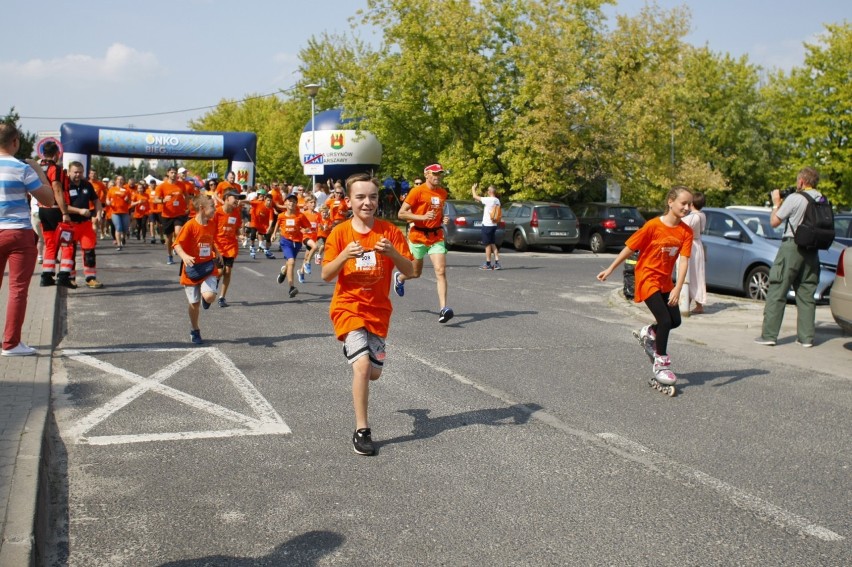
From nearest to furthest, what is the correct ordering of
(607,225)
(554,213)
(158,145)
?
(554,213) < (607,225) < (158,145)

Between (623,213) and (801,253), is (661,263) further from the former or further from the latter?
(623,213)

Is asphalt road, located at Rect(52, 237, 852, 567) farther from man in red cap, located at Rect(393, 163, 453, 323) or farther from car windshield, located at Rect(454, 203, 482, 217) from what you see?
car windshield, located at Rect(454, 203, 482, 217)

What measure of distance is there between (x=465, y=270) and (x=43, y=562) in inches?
631

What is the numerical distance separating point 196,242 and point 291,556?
20.2ft

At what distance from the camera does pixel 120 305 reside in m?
12.3

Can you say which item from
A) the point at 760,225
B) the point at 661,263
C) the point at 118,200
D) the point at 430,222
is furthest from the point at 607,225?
the point at 661,263

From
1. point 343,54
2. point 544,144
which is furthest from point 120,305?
point 343,54

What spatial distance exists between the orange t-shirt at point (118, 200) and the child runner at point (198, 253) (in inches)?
542

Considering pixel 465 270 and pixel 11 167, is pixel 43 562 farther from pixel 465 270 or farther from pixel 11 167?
pixel 465 270

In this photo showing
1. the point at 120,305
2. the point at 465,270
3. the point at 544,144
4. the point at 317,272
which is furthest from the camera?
the point at 544,144

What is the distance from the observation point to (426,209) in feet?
36.8

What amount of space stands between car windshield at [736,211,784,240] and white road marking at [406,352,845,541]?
879 centimetres

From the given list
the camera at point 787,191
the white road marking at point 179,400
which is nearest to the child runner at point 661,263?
the white road marking at point 179,400

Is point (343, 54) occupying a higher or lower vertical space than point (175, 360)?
higher
